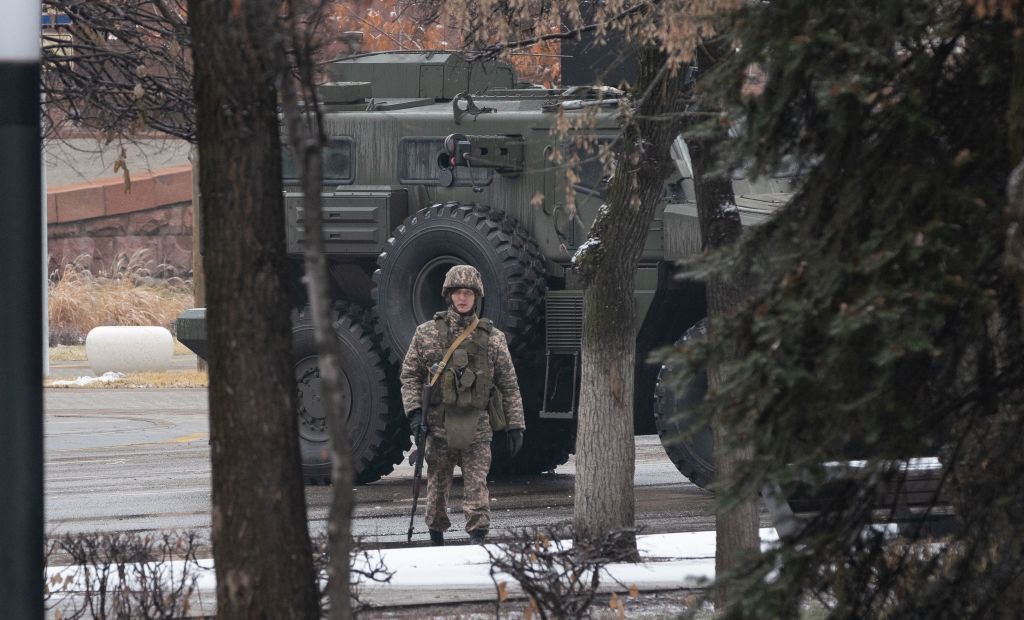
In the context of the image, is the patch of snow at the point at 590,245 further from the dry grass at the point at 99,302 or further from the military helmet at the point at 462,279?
the dry grass at the point at 99,302

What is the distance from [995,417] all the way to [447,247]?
772 centimetres

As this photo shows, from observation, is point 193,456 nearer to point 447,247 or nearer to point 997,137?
point 447,247

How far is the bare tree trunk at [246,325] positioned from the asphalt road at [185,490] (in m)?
3.13

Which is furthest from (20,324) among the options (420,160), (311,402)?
(420,160)

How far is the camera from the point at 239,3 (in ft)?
14.2

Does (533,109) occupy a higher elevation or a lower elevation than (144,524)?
higher

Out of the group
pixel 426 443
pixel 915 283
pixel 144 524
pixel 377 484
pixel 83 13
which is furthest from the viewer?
pixel 377 484

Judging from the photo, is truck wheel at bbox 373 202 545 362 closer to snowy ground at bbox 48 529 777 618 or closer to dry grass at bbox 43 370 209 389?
snowy ground at bbox 48 529 777 618

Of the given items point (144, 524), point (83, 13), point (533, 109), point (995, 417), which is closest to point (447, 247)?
point (533, 109)

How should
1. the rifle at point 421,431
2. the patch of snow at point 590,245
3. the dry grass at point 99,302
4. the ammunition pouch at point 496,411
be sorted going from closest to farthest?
the patch of snow at point 590,245, the rifle at point 421,431, the ammunition pouch at point 496,411, the dry grass at point 99,302

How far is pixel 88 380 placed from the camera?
22.8 meters

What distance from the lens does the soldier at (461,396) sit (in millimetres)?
10164

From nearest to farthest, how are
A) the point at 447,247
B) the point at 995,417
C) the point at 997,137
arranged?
1. the point at 997,137
2. the point at 995,417
3. the point at 447,247

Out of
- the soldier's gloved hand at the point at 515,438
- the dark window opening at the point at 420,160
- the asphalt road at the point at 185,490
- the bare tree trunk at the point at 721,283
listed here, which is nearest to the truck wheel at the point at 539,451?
the asphalt road at the point at 185,490
